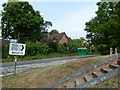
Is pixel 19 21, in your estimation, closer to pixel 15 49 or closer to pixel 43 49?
pixel 43 49

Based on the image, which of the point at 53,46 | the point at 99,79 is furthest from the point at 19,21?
the point at 99,79

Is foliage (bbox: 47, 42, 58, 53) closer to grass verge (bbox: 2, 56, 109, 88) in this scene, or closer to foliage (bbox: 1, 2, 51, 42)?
foliage (bbox: 1, 2, 51, 42)

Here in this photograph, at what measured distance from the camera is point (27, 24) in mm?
33562

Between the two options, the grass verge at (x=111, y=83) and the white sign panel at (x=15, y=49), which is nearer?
the grass verge at (x=111, y=83)

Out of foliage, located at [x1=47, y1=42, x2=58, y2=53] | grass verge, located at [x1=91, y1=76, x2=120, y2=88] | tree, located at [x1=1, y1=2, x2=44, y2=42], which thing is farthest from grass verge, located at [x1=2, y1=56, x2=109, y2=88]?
tree, located at [x1=1, y1=2, x2=44, y2=42]

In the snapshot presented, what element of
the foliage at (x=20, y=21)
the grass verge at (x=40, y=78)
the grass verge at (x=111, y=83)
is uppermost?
the foliage at (x=20, y=21)

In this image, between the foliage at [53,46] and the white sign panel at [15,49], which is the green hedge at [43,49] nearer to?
the foliage at [53,46]

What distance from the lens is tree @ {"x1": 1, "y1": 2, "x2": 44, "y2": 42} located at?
106 ft

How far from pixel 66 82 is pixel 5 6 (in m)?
35.1

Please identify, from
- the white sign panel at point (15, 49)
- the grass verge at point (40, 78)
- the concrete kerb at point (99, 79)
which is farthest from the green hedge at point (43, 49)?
the concrete kerb at point (99, 79)

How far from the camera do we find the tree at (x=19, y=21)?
32.2 m

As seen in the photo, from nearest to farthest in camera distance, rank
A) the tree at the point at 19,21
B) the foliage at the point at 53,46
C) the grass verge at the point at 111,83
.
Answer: the grass verge at the point at 111,83 → the foliage at the point at 53,46 → the tree at the point at 19,21

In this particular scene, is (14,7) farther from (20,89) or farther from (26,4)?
(20,89)

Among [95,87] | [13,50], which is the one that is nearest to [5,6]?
[13,50]
